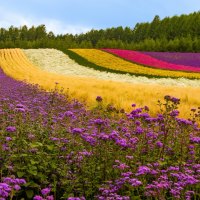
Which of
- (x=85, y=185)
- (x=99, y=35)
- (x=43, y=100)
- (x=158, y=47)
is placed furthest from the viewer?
(x=99, y=35)

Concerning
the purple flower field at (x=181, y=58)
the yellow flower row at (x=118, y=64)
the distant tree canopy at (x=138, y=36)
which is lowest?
the yellow flower row at (x=118, y=64)

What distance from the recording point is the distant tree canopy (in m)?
74.7

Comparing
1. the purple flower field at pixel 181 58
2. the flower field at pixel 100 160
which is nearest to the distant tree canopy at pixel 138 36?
the purple flower field at pixel 181 58

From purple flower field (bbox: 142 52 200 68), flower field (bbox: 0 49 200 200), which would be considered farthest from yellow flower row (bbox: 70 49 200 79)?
flower field (bbox: 0 49 200 200)

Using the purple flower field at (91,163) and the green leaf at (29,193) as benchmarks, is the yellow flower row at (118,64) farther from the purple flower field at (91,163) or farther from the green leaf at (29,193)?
the green leaf at (29,193)

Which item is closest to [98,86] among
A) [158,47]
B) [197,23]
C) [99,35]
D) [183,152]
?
[183,152]

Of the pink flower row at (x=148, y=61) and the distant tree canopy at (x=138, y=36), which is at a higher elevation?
the distant tree canopy at (x=138, y=36)

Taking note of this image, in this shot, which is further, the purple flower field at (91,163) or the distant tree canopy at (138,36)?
the distant tree canopy at (138,36)

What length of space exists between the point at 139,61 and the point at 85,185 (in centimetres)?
4852

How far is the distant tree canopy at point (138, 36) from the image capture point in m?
74.7

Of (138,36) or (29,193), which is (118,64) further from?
(138,36)

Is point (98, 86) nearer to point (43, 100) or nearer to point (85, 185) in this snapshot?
point (43, 100)

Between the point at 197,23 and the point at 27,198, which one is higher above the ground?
the point at 197,23

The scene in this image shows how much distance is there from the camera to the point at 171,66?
49.8 m
